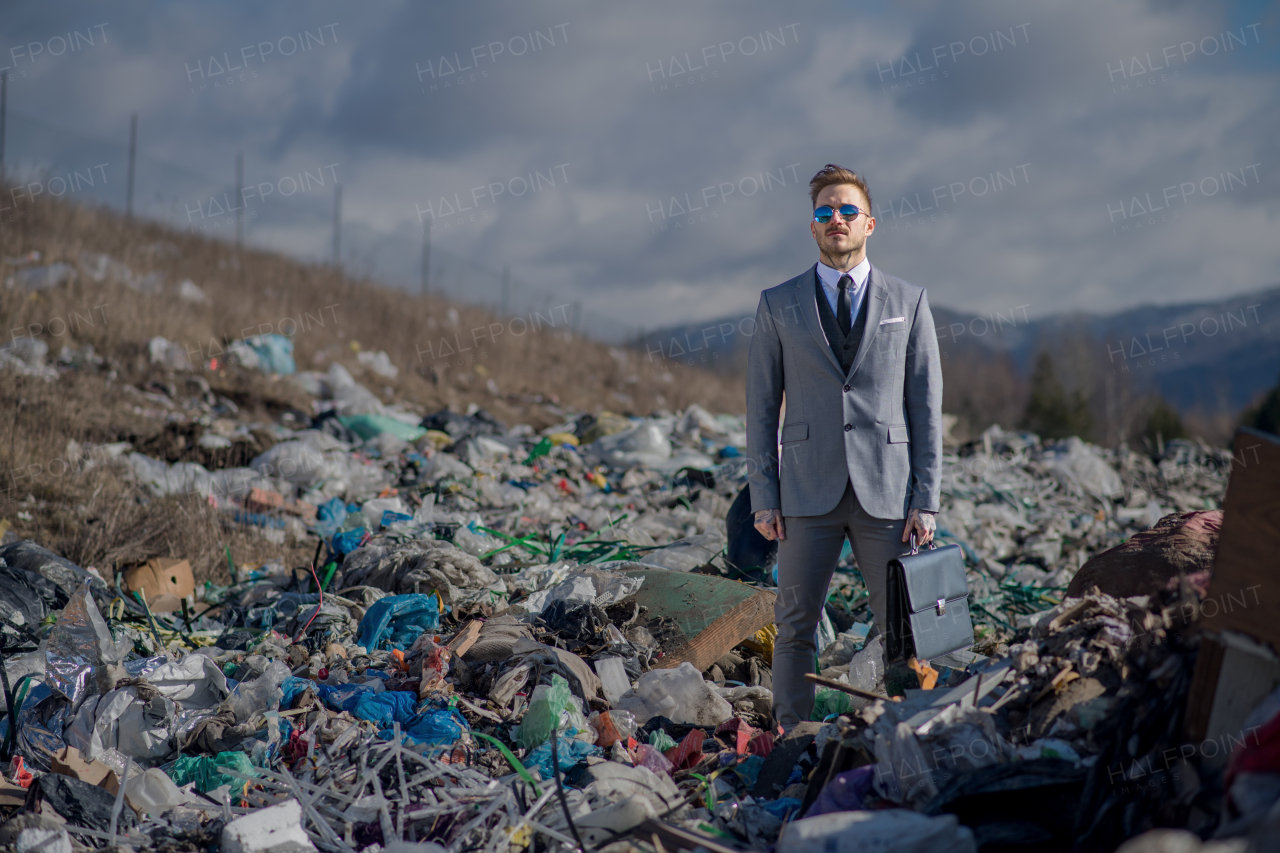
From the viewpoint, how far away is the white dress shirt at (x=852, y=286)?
276cm

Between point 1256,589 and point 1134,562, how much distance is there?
1.34 metres

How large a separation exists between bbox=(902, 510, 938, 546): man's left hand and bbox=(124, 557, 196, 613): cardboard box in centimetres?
385

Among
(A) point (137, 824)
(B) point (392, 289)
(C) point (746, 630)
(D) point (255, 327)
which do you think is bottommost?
(A) point (137, 824)

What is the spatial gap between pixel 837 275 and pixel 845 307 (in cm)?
12

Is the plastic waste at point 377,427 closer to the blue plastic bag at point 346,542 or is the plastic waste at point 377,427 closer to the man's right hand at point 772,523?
the blue plastic bag at point 346,542

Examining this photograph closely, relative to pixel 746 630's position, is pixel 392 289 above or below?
above

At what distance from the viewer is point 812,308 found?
108 inches

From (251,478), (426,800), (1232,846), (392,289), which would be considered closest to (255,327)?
(251,478)

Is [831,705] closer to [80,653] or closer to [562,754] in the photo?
[562,754]

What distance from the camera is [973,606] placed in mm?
4473

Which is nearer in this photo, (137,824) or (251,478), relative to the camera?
(137,824)

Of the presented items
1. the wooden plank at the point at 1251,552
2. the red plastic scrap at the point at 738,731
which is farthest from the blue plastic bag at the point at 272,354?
the wooden plank at the point at 1251,552

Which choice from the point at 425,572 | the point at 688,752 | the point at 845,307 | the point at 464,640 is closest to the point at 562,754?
the point at 688,752

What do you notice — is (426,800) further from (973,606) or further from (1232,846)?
(973,606)
